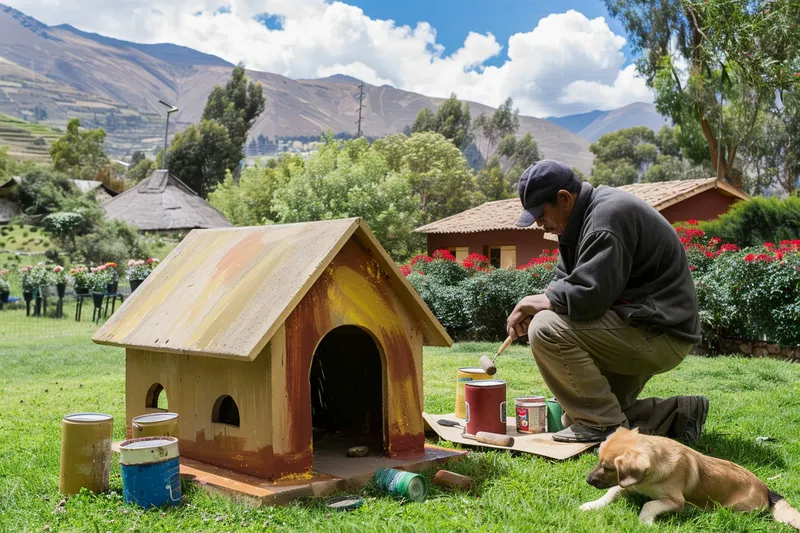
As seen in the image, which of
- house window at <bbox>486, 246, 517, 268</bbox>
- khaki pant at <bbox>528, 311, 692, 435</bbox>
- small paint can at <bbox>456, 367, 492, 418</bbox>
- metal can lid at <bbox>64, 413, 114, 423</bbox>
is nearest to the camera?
metal can lid at <bbox>64, 413, 114, 423</bbox>

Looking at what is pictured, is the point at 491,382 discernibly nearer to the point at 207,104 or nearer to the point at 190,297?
the point at 190,297

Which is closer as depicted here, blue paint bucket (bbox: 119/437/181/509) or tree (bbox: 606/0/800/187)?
blue paint bucket (bbox: 119/437/181/509)

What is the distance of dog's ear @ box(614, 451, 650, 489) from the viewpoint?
327 cm

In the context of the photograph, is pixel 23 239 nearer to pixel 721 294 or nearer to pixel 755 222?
pixel 755 222

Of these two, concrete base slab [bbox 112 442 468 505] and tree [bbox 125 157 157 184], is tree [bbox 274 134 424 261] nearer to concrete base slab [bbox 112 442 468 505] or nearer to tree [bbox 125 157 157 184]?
concrete base slab [bbox 112 442 468 505]

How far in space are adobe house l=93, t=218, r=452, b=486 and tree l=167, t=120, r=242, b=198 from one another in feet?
226

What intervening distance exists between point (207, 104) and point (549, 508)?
82165 mm

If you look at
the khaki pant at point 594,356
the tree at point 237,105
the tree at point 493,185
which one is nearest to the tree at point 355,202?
the khaki pant at point 594,356

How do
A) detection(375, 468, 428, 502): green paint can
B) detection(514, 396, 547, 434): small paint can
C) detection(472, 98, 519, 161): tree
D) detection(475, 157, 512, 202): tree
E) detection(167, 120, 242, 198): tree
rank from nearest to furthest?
detection(375, 468, 428, 502): green paint can, detection(514, 396, 547, 434): small paint can, detection(167, 120, 242, 198): tree, detection(475, 157, 512, 202): tree, detection(472, 98, 519, 161): tree

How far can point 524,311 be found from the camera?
189 inches

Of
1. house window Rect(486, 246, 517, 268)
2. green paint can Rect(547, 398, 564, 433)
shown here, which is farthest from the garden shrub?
green paint can Rect(547, 398, 564, 433)

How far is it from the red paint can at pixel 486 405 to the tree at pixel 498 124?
100316 mm

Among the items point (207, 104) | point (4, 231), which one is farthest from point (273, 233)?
point (207, 104)

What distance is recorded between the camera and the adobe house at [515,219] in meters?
24.7
